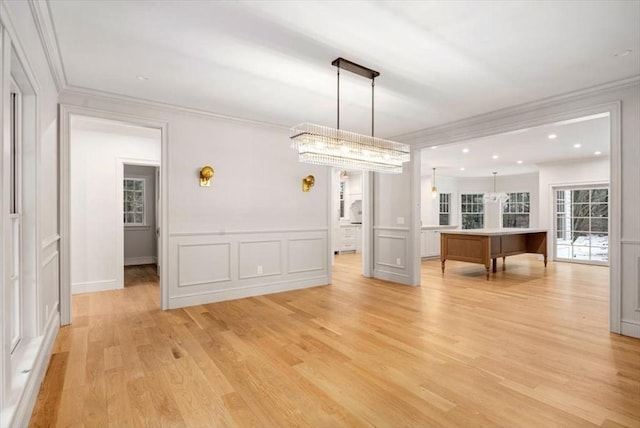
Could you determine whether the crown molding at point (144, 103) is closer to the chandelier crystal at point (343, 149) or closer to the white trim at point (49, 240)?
the white trim at point (49, 240)

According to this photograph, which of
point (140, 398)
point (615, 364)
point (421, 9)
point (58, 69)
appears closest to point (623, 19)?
point (421, 9)

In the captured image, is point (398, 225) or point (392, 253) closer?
point (398, 225)

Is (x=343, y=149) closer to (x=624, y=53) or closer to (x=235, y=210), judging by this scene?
(x=235, y=210)

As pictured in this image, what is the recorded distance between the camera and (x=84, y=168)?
5.22 metres

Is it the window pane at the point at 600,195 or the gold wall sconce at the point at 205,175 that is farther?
the window pane at the point at 600,195

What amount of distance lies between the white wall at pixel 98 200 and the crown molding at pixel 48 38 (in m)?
1.96

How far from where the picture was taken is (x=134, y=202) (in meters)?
7.80

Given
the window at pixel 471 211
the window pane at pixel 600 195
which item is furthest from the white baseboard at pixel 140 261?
the window pane at pixel 600 195

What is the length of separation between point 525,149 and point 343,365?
21.3 ft

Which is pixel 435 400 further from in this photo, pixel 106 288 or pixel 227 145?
pixel 106 288

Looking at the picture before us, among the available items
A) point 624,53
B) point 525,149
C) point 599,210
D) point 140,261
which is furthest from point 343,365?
point 599,210

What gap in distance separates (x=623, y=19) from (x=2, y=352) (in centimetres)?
412

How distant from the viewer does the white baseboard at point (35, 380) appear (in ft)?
5.82

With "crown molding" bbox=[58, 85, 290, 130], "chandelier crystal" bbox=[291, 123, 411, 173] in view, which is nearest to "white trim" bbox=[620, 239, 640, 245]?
"chandelier crystal" bbox=[291, 123, 411, 173]
